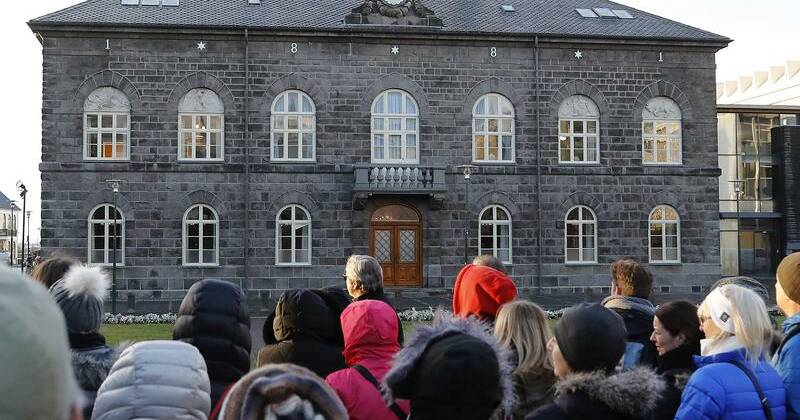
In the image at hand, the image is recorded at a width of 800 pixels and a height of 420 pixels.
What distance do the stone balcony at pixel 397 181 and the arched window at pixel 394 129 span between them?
1.77ft

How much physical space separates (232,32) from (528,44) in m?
9.91

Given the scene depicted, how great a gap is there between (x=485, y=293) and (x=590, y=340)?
2.29 meters

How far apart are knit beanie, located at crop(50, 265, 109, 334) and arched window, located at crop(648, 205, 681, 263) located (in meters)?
24.7

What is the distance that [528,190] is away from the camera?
86.0 ft

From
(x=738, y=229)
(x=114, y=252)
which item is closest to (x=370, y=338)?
(x=114, y=252)

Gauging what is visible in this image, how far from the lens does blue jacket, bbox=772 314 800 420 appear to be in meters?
4.40

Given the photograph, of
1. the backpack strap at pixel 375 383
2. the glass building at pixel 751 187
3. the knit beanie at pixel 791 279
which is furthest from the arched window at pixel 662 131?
the backpack strap at pixel 375 383

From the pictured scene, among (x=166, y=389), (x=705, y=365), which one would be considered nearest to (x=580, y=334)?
(x=705, y=365)

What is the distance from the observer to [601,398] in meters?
3.39

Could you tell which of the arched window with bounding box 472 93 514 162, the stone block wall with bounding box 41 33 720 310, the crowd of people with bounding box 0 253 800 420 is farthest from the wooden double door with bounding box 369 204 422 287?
the crowd of people with bounding box 0 253 800 420

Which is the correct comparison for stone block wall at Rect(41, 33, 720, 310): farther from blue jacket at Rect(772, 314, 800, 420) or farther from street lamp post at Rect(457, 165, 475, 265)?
blue jacket at Rect(772, 314, 800, 420)

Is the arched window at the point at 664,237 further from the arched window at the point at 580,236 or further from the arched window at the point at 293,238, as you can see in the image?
the arched window at the point at 293,238

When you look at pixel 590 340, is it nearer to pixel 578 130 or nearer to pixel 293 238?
pixel 293 238

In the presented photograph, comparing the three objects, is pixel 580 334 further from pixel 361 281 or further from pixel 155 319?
pixel 155 319
